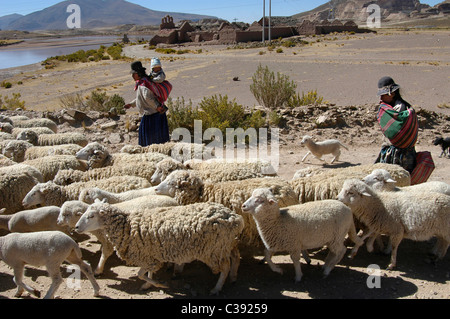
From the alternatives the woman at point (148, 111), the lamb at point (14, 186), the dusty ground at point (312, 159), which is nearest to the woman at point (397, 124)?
the dusty ground at point (312, 159)

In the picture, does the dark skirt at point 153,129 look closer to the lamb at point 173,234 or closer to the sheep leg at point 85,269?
the lamb at point 173,234

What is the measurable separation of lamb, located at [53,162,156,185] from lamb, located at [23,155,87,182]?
34cm

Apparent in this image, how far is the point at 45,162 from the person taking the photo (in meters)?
6.57

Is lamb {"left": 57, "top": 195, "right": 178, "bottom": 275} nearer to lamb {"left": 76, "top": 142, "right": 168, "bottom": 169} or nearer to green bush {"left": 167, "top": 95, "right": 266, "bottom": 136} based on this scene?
lamb {"left": 76, "top": 142, "right": 168, "bottom": 169}

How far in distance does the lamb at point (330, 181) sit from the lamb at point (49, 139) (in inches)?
201

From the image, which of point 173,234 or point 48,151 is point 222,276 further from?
point 48,151

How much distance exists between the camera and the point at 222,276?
4016 mm

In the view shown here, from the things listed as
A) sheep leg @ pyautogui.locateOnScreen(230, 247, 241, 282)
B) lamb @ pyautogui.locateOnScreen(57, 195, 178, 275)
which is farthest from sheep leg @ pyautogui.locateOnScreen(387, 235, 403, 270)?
lamb @ pyautogui.locateOnScreen(57, 195, 178, 275)

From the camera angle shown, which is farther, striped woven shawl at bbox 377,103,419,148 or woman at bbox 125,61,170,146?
woman at bbox 125,61,170,146

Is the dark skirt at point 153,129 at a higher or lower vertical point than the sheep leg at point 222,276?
higher

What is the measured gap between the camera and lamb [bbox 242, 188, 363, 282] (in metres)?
4.11

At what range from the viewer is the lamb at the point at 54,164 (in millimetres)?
6457

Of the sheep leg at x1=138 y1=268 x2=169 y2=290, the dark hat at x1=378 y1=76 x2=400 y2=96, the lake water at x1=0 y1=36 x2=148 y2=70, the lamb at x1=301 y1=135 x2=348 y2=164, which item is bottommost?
the sheep leg at x1=138 y1=268 x2=169 y2=290

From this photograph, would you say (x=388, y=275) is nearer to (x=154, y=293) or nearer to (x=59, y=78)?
(x=154, y=293)
